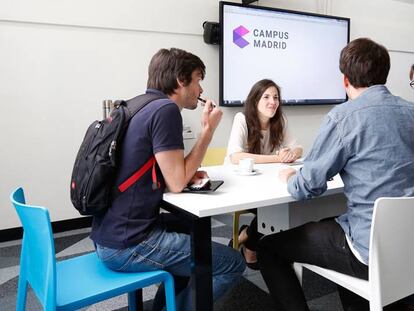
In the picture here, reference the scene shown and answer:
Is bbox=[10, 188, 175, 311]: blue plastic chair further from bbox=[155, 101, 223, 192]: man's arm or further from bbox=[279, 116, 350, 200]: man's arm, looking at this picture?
bbox=[279, 116, 350, 200]: man's arm

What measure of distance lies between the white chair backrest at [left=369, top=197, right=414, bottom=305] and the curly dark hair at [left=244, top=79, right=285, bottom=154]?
1266 millimetres

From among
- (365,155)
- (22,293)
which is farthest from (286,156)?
(22,293)

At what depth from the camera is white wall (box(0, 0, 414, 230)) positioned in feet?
8.95

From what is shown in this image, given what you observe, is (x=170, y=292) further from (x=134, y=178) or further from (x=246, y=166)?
(x=246, y=166)

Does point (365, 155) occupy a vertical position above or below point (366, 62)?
below

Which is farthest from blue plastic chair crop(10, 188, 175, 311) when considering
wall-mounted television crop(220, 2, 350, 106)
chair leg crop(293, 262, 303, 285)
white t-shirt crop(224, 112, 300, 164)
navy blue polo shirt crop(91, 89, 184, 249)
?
wall-mounted television crop(220, 2, 350, 106)

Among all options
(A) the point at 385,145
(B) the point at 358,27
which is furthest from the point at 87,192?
(B) the point at 358,27

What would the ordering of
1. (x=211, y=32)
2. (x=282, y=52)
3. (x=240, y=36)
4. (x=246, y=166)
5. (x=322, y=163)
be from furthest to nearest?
1. (x=282, y=52)
2. (x=240, y=36)
3. (x=211, y=32)
4. (x=246, y=166)
5. (x=322, y=163)

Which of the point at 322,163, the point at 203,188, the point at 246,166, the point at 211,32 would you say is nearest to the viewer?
the point at 322,163

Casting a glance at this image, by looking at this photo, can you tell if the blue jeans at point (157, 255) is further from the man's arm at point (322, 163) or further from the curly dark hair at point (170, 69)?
the curly dark hair at point (170, 69)

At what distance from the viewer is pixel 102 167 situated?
1144mm

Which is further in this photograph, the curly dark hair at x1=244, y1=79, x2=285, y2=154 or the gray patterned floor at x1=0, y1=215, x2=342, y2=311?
the curly dark hair at x1=244, y1=79, x2=285, y2=154

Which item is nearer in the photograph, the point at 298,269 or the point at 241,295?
the point at 298,269

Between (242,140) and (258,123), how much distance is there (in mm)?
185
